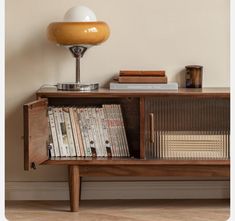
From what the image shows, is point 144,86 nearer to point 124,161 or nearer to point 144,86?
point 144,86

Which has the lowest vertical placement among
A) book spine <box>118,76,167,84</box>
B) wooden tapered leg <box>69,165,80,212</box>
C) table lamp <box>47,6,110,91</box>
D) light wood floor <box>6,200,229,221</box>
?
light wood floor <box>6,200,229,221</box>

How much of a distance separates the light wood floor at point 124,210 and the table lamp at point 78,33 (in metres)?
0.54

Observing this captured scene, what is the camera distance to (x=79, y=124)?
3166mm

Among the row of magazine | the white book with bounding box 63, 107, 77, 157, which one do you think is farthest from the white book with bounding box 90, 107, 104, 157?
the white book with bounding box 63, 107, 77, 157

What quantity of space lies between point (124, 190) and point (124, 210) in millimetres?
232

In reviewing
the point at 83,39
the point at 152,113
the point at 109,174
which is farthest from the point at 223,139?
the point at 83,39

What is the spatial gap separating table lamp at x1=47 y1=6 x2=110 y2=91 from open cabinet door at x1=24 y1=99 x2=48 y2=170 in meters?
→ 0.20

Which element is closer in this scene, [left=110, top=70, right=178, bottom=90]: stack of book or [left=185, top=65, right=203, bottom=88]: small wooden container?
[left=110, top=70, right=178, bottom=90]: stack of book

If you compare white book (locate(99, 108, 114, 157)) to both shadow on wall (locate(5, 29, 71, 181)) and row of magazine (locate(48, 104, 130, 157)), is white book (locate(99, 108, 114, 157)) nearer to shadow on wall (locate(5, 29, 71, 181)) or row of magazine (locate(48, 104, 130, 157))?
row of magazine (locate(48, 104, 130, 157))

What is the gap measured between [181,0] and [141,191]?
914mm

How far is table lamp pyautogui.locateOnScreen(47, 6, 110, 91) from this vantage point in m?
3.10

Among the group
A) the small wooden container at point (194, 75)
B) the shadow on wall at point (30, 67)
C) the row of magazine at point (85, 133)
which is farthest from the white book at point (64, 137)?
the small wooden container at point (194, 75)

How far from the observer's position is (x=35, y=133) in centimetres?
296
